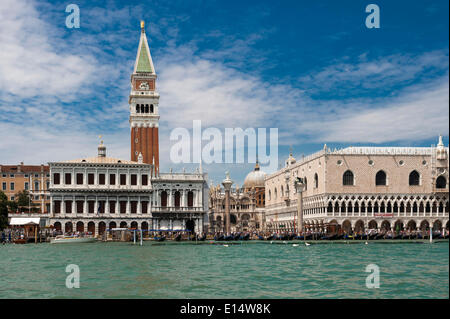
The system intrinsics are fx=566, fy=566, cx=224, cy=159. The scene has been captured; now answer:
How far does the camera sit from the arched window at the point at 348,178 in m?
67.8

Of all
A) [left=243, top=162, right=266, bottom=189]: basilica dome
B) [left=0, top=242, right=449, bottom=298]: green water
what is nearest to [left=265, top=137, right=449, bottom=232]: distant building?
[left=0, top=242, right=449, bottom=298]: green water

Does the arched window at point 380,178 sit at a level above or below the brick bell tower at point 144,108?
below

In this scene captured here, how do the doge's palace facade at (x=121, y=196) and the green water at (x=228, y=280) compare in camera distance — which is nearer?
the green water at (x=228, y=280)

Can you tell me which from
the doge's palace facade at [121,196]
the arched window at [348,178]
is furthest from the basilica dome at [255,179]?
the doge's palace facade at [121,196]

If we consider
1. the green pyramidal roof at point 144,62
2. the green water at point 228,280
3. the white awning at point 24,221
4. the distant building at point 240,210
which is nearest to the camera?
the green water at point 228,280

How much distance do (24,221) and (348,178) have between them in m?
37.0

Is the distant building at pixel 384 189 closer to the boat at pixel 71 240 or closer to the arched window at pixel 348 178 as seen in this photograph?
the arched window at pixel 348 178

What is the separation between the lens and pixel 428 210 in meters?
67.9

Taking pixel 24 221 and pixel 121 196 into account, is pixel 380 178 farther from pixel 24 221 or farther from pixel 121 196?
pixel 24 221

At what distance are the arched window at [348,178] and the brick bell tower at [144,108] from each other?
22.7 metres

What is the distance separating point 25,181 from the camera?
3061 inches

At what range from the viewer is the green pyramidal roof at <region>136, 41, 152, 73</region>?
239 feet
